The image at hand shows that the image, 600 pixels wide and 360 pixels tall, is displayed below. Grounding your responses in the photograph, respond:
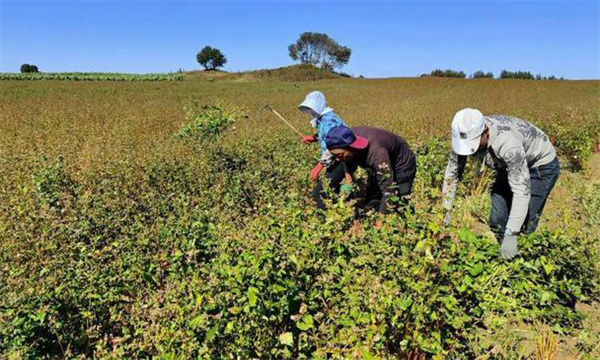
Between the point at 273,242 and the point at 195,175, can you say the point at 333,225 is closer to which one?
the point at 273,242

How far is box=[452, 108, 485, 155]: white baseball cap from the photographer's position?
296cm

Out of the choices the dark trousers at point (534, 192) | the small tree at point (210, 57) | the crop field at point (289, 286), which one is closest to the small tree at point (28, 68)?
the small tree at point (210, 57)

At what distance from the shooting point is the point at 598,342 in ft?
9.29

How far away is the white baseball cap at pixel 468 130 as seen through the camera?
9.70 ft

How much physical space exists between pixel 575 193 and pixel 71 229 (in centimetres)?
420

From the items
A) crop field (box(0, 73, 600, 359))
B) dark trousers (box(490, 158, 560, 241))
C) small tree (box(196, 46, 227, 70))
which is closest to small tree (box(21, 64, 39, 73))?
small tree (box(196, 46, 227, 70))

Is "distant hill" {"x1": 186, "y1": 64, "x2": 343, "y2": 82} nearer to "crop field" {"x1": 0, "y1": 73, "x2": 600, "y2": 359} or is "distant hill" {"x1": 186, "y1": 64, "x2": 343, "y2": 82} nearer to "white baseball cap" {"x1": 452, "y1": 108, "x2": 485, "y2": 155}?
"crop field" {"x1": 0, "y1": 73, "x2": 600, "y2": 359}

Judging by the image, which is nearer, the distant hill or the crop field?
the crop field

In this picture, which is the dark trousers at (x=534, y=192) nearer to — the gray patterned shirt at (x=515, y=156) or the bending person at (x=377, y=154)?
the gray patterned shirt at (x=515, y=156)

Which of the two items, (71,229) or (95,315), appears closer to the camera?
(95,315)

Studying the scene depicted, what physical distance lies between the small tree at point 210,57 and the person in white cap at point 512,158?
79379mm

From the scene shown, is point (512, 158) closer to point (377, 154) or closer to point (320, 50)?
point (377, 154)

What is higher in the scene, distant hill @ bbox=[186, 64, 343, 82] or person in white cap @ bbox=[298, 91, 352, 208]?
distant hill @ bbox=[186, 64, 343, 82]

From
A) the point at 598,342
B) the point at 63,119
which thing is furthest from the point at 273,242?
the point at 63,119
